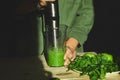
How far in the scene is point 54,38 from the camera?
3096mm

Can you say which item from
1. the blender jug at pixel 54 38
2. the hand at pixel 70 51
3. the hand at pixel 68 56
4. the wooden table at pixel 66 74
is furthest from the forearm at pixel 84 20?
the wooden table at pixel 66 74

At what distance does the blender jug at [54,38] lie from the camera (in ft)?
10.1

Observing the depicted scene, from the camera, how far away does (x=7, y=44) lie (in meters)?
3.85

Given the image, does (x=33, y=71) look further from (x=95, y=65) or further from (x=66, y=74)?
(x=95, y=65)

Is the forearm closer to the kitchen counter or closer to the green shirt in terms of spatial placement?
the green shirt

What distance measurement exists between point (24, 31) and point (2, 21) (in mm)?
245

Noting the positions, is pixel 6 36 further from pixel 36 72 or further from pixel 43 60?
pixel 36 72

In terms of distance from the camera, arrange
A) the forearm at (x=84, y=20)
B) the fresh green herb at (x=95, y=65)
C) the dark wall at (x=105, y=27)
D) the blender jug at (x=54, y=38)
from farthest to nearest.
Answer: the dark wall at (x=105, y=27), the forearm at (x=84, y=20), the blender jug at (x=54, y=38), the fresh green herb at (x=95, y=65)

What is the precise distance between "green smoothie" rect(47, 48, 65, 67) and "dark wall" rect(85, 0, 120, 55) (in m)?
4.64

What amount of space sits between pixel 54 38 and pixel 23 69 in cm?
31

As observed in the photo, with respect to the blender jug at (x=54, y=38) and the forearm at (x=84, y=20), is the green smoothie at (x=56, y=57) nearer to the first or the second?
the blender jug at (x=54, y=38)

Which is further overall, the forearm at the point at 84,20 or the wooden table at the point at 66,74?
the forearm at the point at 84,20

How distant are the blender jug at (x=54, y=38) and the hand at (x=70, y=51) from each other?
54mm

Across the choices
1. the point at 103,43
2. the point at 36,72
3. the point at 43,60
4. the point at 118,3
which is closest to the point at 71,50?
the point at 43,60
